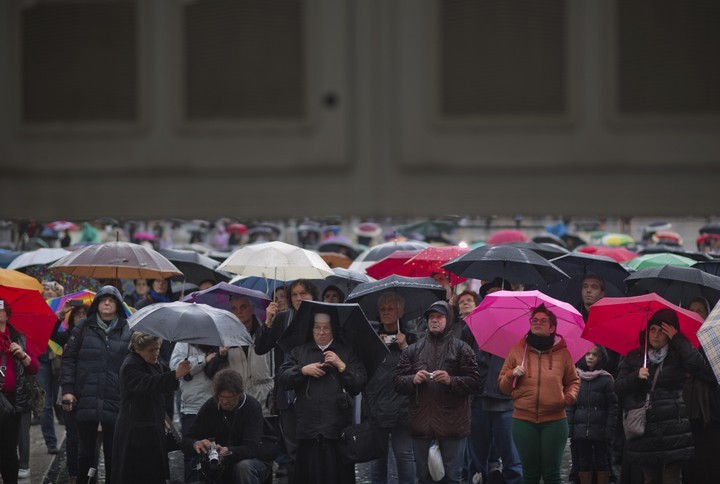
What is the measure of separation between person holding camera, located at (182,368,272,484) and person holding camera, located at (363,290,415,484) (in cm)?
92

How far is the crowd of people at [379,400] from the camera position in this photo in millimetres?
10492

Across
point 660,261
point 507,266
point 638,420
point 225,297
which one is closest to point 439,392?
point 638,420

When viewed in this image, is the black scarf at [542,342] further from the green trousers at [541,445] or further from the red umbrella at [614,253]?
the red umbrella at [614,253]

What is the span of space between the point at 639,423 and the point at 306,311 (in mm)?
2426

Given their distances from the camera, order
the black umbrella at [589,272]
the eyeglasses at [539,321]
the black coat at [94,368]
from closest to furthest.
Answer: the eyeglasses at [539,321], the black coat at [94,368], the black umbrella at [589,272]

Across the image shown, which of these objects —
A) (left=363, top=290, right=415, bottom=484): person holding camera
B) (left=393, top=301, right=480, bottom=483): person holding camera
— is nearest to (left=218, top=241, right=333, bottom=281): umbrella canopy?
(left=363, top=290, right=415, bottom=484): person holding camera

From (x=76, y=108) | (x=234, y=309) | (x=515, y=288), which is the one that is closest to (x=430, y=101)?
(x=76, y=108)

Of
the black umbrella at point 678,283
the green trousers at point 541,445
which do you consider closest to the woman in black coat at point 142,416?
the green trousers at point 541,445

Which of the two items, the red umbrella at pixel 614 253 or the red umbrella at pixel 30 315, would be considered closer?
the red umbrella at pixel 30 315

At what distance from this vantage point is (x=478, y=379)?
10.6m

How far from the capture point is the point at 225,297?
12.0 metres

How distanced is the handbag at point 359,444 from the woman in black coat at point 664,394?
→ 177 cm

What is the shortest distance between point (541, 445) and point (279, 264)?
2.58 m

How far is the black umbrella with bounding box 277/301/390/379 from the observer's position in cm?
1059
